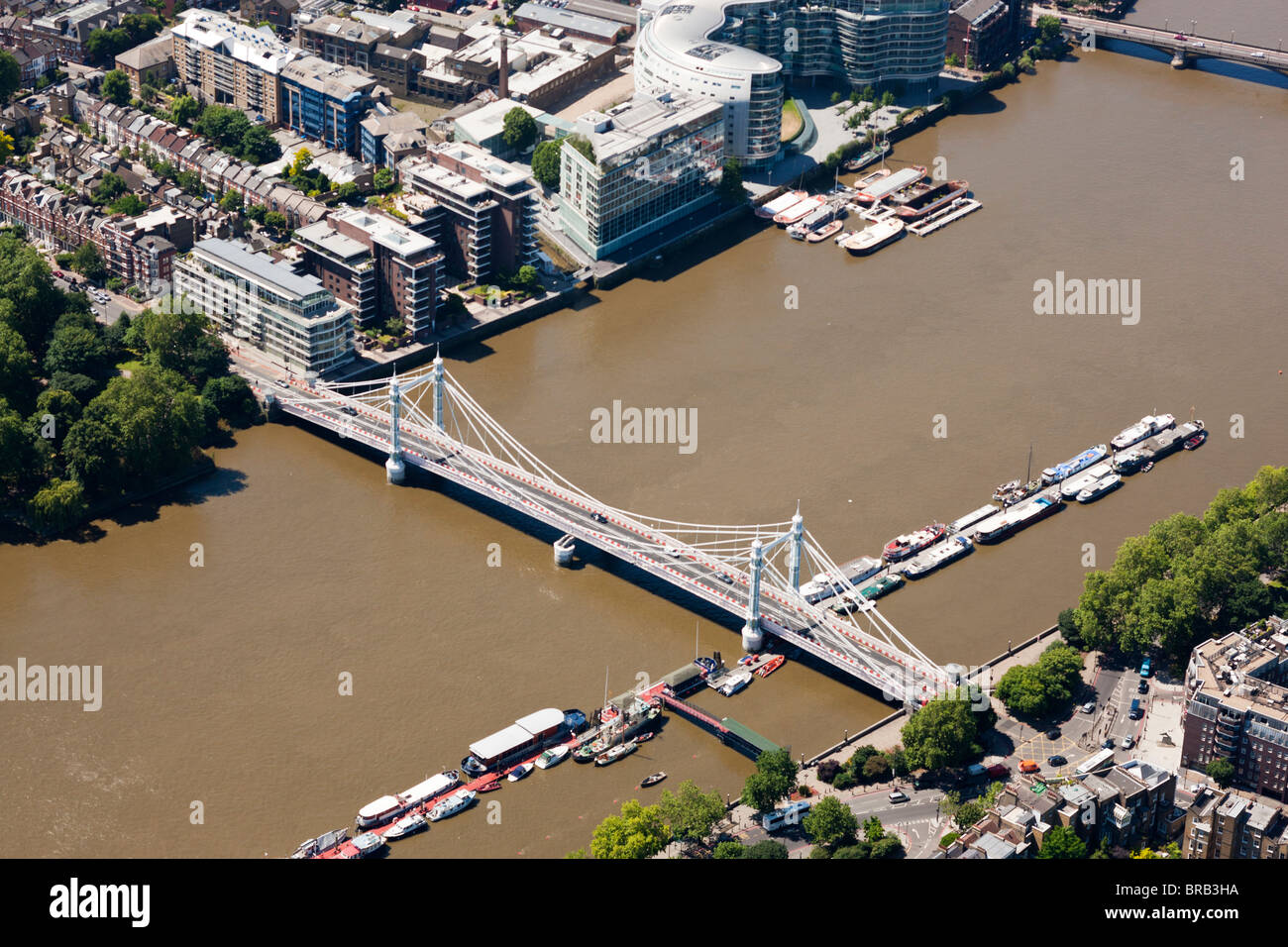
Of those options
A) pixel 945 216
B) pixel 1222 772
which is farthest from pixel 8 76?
pixel 1222 772

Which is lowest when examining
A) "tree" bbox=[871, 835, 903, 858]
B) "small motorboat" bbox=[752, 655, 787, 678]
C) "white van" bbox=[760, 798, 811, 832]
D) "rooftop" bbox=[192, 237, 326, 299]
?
"small motorboat" bbox=[752, 655, 787, 678]

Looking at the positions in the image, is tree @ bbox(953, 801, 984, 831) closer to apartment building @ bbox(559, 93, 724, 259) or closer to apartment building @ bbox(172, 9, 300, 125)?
apartment building @ bbox(559, 93, 724, 259)

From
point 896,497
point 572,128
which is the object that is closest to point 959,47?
point 572,128

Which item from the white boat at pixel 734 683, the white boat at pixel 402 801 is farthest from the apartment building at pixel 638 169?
the white boat at pixel 402 801

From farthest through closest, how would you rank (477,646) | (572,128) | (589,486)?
(572,128) < (589,486) < (477,646)

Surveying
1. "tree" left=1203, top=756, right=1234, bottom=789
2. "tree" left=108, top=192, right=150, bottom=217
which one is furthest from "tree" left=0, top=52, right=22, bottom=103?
"tree" left=1203, top=756, right=1234, bottom=789

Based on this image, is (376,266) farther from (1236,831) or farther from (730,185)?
(1236,831)

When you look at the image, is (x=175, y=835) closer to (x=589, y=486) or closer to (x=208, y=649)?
(x=208, y=649)
